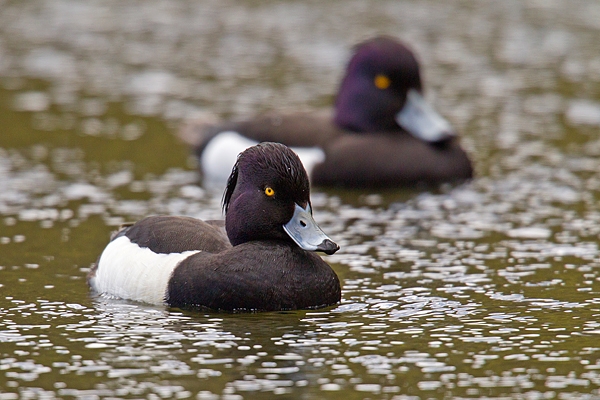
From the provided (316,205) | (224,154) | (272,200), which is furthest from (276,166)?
(224,154)

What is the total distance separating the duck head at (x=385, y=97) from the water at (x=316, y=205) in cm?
99

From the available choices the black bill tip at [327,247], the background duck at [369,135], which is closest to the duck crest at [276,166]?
the black bill tip at [327,247]

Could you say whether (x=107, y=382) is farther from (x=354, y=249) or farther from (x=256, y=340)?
(x=354, y=249)

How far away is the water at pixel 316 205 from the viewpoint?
6.57m

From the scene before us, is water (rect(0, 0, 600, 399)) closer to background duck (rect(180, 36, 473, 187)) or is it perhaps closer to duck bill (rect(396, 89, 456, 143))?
background duck (rect(180, 36, 473, 187))

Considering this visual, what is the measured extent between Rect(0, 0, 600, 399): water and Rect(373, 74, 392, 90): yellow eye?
4.61ft

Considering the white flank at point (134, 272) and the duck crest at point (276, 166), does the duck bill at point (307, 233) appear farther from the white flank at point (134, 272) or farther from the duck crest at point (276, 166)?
the white flank at point (134, 272)

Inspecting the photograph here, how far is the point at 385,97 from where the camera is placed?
511 inches

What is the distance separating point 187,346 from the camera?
693cm

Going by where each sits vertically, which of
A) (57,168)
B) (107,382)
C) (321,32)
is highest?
(321,32)

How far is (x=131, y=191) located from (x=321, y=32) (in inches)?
391

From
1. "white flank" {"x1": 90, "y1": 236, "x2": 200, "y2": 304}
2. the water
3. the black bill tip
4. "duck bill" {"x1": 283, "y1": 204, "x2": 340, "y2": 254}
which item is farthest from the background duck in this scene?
the black bill tip

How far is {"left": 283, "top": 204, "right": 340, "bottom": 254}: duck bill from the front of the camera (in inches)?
297

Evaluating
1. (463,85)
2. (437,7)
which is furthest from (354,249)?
(437,7)
